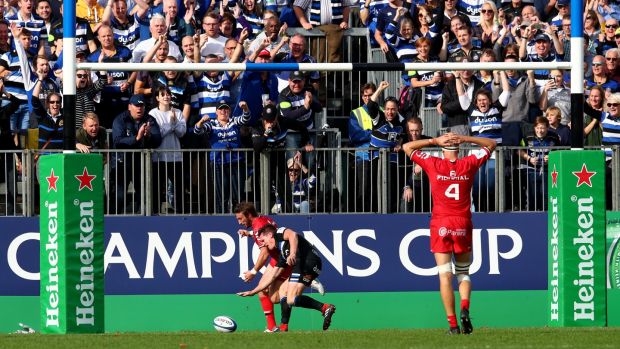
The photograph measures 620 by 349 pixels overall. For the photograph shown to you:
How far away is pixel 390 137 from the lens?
17.6 meters

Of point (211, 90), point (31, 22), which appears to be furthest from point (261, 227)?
point (31, 22)

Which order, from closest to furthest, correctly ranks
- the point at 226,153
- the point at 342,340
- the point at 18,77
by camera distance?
the point at 342,340 < the point at 226,153 < the point at 18,77

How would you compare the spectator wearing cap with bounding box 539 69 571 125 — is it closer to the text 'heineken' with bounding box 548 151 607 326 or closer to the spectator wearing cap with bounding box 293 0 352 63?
the spectator wearing cap with bounding box 293 0 352 63

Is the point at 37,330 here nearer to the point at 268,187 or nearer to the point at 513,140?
the point at 268,187

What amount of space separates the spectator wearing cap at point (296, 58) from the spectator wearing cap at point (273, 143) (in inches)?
47.1

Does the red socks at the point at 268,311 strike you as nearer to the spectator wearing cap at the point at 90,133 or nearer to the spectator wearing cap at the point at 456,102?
the spectator wearing cap at the point at 90,133

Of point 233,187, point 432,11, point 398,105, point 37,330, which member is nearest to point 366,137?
point 398,105

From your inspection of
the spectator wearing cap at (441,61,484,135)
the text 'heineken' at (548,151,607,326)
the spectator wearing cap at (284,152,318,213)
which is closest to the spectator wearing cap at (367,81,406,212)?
the spectator wearing cap at (441,61,484,135)

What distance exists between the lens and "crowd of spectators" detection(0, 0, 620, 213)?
1719cm

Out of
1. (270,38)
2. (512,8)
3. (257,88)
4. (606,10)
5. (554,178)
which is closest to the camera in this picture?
(554,178)

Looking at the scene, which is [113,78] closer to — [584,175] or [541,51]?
[541,51]

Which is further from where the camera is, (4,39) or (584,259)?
(4,39)

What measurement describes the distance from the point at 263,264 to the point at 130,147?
83.5 inches

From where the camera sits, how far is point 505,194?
17.5m
